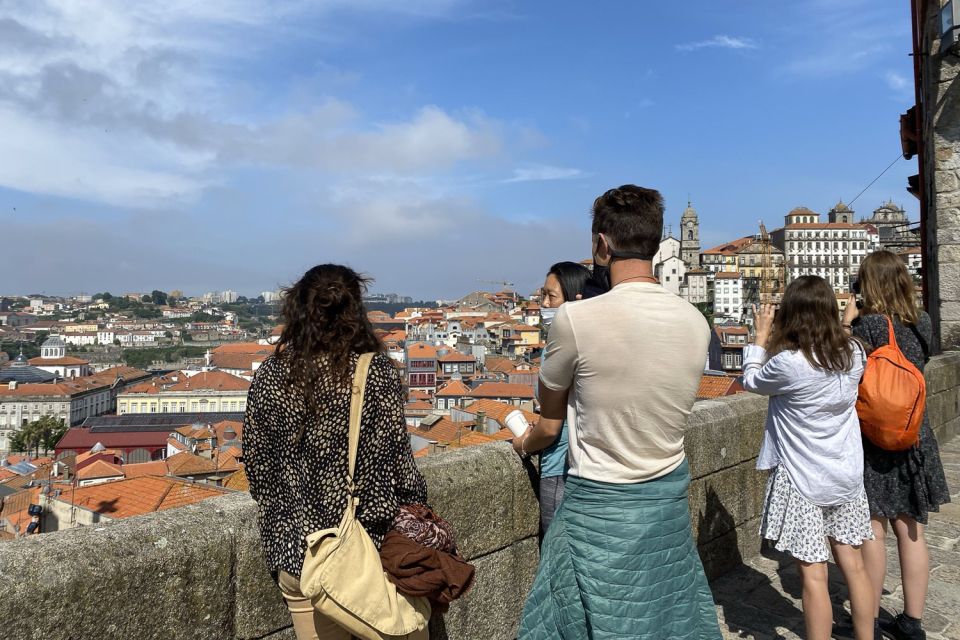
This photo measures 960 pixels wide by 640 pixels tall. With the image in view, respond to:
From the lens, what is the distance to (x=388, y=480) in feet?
5.61

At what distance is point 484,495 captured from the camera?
2.42 metres

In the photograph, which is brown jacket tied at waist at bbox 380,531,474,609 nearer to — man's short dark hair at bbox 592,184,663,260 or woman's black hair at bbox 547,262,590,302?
man's short dark hair at bbox 592,184,663,260

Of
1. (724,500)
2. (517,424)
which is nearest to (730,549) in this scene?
(724,500)

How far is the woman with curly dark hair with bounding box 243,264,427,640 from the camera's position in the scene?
1.66 meters

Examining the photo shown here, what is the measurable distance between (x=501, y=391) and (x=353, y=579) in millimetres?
52069

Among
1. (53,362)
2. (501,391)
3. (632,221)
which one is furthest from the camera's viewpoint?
(53,362)

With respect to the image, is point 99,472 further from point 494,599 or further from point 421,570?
point 421,570

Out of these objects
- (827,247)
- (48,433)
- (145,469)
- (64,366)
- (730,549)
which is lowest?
(48,433)

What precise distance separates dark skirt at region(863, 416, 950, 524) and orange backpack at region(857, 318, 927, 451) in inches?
6.0

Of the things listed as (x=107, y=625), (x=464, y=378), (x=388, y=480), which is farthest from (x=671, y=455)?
(x=464, y=378)

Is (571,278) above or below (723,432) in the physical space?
above

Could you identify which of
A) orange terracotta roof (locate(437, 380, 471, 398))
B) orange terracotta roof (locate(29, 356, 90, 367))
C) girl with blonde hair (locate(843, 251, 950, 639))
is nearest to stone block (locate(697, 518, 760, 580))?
girl with blonde hair (locate(843, 251, 950, 639))

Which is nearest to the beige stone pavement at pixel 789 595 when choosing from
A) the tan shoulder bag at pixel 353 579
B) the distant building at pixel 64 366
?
the tan shoulder bag at pixel 353 579

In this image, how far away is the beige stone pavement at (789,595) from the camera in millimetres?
2994
